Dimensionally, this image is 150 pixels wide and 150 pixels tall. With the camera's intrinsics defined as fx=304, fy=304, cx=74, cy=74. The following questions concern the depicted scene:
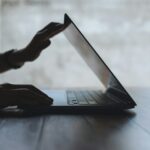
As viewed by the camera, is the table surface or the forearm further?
the forearm

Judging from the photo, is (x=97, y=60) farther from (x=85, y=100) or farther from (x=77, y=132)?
(x=77, y=132)

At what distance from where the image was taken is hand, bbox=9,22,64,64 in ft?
2.41

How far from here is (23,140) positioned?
421 millimetres

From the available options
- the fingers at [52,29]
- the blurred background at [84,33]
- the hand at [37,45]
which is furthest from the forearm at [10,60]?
the blurred background at [84,33]

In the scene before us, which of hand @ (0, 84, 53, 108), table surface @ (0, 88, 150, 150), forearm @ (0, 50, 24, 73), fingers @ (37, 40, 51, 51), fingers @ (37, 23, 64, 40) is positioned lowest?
table surface @ (0, 88, 150, 150)

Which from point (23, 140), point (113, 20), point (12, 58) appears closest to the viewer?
point (23, 140)

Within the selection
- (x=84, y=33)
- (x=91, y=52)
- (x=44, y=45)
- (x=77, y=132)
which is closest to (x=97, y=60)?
(x=91, y=52)

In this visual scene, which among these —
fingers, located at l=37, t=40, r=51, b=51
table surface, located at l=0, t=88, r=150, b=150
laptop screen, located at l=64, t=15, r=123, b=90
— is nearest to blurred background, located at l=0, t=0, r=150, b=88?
laptop screen, located at l=64, t=15, r=123, b=90

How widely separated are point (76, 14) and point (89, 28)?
155 millimetres

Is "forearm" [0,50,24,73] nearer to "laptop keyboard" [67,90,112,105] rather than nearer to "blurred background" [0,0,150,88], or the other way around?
"laptop keyboard" [67,90,112,105]

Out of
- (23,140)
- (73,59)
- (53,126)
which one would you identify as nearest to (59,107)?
(53,126)

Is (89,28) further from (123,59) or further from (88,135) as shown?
(88,135)

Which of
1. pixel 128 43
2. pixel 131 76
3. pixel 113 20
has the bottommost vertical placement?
pixel 131 76

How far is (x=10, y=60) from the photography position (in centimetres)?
83
